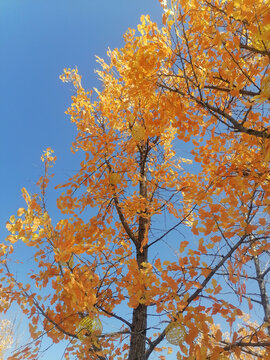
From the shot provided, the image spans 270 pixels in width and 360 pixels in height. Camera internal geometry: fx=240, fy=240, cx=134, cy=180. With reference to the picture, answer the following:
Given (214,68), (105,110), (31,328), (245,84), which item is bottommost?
(31,328)

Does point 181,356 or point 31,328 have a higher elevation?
point 31,328

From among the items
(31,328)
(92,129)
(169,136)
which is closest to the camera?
(31,328)

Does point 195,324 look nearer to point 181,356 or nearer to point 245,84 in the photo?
point 181,356

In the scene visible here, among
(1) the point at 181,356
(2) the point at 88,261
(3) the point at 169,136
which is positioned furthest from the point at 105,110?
(1) the point at 181,356

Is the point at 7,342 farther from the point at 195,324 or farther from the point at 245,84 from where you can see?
the point at 245,84

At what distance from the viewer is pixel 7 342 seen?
11750mm

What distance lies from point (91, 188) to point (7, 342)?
1201 centimetres

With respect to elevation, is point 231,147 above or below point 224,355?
above

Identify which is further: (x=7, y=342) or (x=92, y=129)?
(x=7, y=342)

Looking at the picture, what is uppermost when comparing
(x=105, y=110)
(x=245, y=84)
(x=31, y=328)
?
(x=105, y=110)

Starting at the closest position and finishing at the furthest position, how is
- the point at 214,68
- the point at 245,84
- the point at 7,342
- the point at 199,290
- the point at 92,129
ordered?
the point at 199,290 < the point at 245,84 < the point at 214,68 < the point at 92,129 < the point at 7,342

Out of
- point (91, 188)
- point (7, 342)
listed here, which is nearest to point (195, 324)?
point (91, 188)

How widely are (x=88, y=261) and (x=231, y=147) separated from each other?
273 centimetres

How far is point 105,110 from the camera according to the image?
5.21 meters
